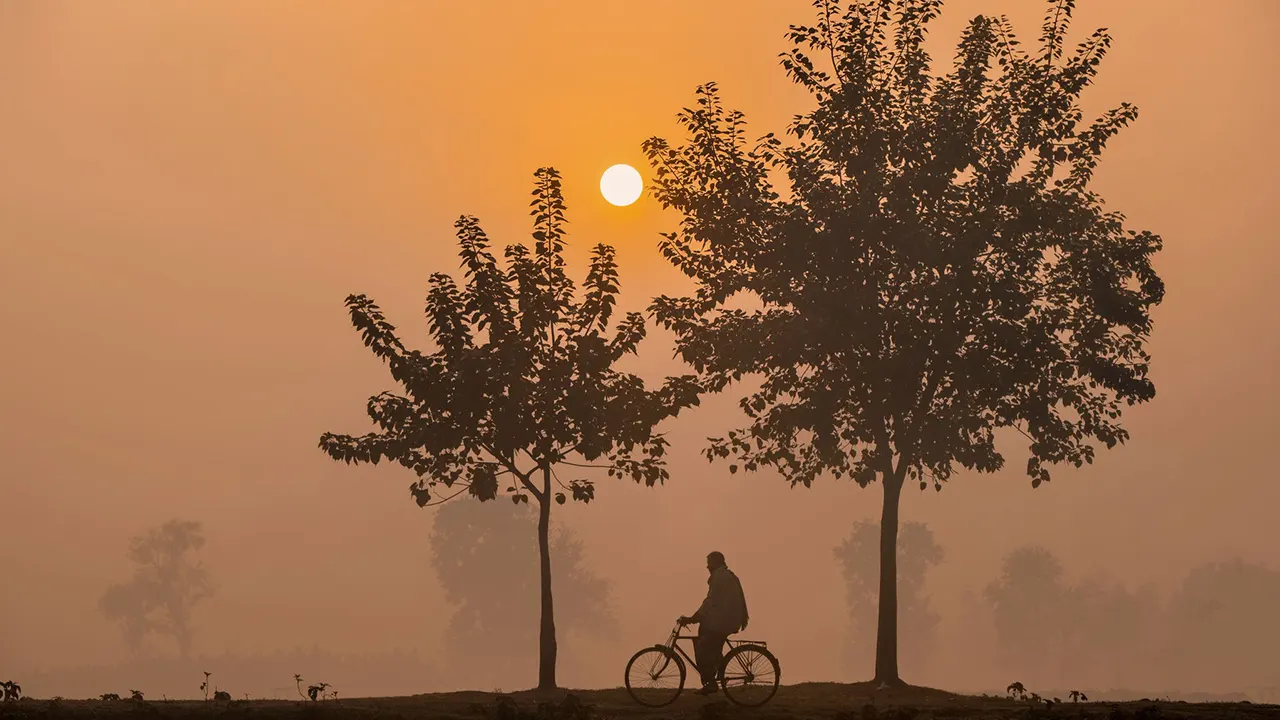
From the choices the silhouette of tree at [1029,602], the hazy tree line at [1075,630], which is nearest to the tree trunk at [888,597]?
the hazy tree line at [1075,630]

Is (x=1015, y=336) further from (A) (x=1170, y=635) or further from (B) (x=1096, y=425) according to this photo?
(A) (x=1170, y=635)

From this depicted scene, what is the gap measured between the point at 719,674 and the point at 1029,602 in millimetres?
106046

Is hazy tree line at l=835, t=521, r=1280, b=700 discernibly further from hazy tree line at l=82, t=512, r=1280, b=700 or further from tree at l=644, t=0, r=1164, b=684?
tree at l=644, t=0, r=1164, b=684

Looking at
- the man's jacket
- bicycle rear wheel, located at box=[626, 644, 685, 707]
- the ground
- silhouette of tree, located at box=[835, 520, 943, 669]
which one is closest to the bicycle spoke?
the ground

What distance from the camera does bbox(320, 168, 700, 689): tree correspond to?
102ft

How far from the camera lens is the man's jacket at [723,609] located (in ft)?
80.2

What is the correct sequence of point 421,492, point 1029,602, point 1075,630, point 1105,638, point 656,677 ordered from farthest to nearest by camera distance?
point 1105,638, point 1075,630, point 1029,602, point 421,492, point 656,677

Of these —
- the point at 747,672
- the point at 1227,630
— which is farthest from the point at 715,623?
the point at 1227,630

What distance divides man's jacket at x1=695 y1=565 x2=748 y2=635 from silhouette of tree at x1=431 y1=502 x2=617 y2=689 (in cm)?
8828

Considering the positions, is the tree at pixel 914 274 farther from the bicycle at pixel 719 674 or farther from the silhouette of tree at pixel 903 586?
the silhouette of tree at pixel 903 586

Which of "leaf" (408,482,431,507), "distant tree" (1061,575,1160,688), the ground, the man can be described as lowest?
"distant tree" (1061,575,1160,688)

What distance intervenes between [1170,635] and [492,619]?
65.7 meters

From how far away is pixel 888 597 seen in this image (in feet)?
107

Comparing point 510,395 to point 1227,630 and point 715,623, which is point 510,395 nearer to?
point 715,623
